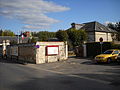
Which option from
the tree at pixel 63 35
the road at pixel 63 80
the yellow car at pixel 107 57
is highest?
the tree at pixel 63 35

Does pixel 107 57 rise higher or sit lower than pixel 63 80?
higher

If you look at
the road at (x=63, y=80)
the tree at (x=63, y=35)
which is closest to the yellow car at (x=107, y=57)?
the road at (x=63, y=80)

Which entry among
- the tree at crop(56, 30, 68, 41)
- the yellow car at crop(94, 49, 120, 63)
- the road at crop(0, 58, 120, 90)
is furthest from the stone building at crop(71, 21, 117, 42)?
the road at crop(0, 58, 120, 90)

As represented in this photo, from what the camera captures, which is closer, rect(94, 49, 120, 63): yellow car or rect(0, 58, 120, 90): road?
rect(0, 58, 120, 90): road

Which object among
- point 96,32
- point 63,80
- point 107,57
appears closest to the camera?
point 63,80

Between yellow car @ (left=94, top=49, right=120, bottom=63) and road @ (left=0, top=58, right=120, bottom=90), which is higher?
yellow car @ (left=94, top=49, right=120, bottom=63)

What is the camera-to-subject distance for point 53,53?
2191 cm

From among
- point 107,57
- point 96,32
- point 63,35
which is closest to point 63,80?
point 107,57

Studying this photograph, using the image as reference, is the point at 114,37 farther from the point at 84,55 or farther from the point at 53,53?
the point at 53,53

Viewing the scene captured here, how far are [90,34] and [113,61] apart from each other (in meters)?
27.9

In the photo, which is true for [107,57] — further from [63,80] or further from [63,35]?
[63,35]

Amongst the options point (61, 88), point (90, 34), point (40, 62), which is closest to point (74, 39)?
point (90, 34)

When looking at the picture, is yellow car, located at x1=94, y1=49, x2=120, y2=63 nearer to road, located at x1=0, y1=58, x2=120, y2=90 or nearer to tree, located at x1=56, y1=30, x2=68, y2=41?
road, located at x1=0, y1=58, x2=120, y2=90

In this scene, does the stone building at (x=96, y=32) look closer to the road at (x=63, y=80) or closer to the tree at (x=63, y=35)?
the tree at (x=63, y=35)
